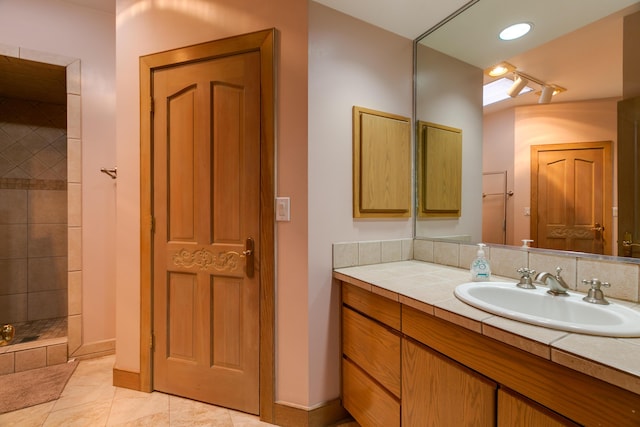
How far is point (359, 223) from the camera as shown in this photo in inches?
66.2

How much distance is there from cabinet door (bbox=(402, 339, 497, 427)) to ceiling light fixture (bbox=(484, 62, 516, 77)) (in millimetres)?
1458

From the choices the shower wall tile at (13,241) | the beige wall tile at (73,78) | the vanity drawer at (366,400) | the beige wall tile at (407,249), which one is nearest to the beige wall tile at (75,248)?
the shower wall tile at (13,241)

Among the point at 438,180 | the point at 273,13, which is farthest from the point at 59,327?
the point at 438,180

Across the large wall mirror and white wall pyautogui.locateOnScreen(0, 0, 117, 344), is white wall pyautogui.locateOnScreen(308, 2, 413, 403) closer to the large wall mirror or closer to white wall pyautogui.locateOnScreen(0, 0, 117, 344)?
the large wall mirror

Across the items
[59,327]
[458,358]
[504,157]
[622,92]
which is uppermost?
[622,92]

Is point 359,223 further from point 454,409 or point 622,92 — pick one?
point 622,92

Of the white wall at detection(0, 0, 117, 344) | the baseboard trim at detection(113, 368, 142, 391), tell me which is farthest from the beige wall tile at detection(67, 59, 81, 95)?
the baseboard trim at detection(113, 368, 142, 391)

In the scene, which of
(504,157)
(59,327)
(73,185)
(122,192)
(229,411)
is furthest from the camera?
(59,327)

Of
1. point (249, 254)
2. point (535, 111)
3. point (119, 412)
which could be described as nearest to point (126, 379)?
point (119, 412)

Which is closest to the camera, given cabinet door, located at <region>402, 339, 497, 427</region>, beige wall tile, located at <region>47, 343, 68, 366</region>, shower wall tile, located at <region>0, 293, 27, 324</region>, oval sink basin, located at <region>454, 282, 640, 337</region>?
oval sink basin, located at <region>454, 282, 640, 337</region>

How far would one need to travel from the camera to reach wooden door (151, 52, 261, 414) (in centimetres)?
157

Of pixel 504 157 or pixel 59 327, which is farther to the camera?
pixel 59 327

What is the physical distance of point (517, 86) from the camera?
57.1 inches

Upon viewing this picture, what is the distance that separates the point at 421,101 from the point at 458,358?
156cm
